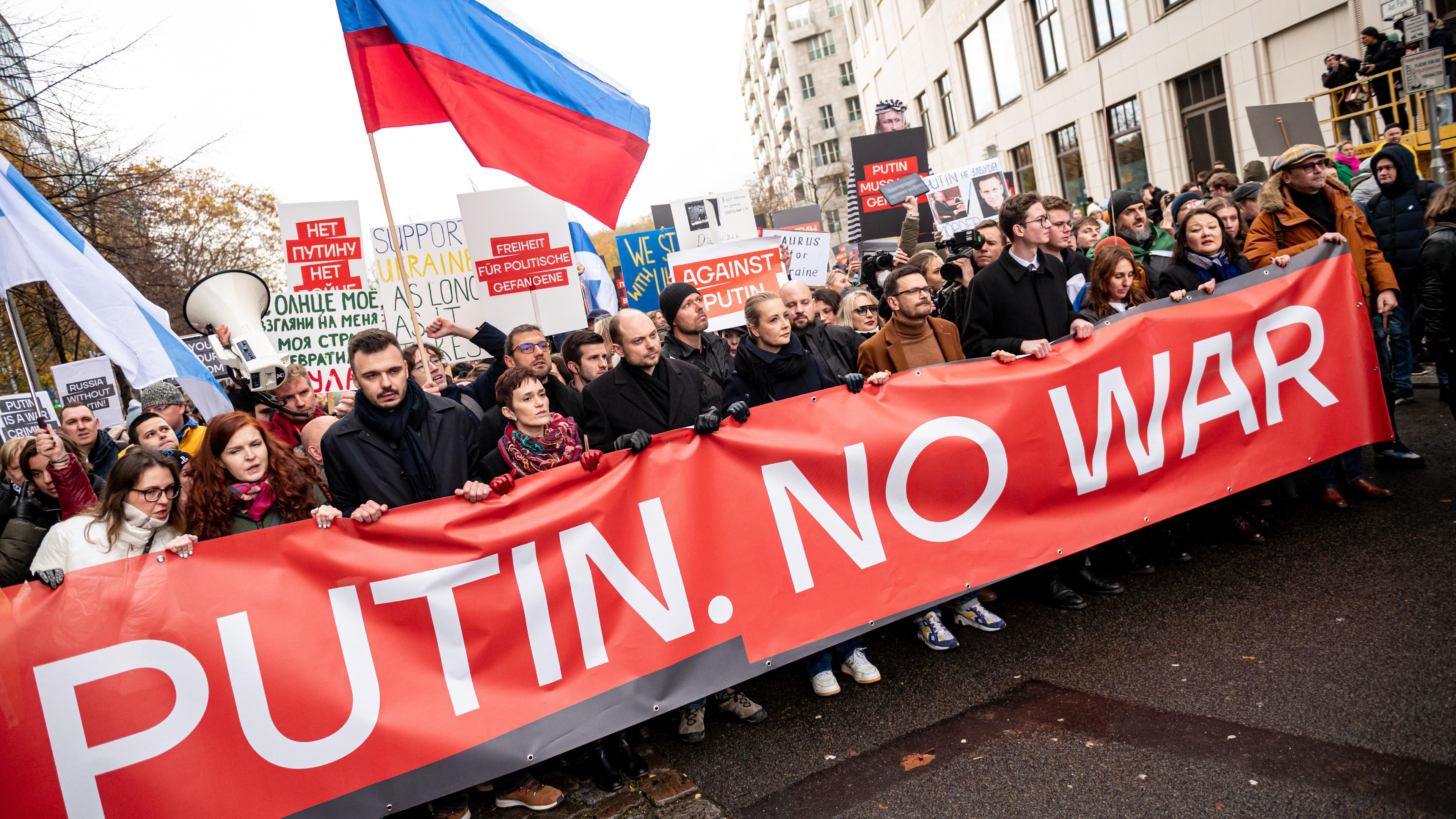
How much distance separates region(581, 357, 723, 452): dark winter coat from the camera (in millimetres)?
4457

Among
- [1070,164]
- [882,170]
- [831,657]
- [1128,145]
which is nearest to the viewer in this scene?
[831,657]

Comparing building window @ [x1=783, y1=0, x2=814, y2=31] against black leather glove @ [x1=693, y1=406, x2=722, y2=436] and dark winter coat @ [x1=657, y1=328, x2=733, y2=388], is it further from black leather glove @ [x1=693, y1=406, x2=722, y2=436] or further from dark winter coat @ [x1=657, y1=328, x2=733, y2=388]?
black leather glove @ [x1=693, y1=406, x2=722, y2=436]

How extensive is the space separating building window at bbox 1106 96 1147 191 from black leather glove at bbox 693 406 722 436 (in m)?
18.1

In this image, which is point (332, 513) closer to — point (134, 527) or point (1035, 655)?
point (134, 527)

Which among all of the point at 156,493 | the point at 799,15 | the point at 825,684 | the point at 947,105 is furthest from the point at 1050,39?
the point at 799,15

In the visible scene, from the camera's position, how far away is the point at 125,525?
3533 millimetres

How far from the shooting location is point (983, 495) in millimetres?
4332

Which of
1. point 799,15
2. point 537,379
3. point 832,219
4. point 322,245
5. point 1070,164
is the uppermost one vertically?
point 799,15

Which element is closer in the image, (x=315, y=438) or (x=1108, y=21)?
(x=315, y=438)

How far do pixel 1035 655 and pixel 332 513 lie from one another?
3.02 m

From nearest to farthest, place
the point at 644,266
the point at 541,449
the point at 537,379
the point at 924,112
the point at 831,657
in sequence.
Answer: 1. the point at 541,449
2. the point at 831,657
3. the point at 537,379
4. the point at 644,266
5. the point at 924,112

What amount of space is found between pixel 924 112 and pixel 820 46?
131ft

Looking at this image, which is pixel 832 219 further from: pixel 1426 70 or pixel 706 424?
pixel 706 424

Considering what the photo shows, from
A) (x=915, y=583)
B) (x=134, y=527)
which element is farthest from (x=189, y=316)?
(x=915, y=583)
